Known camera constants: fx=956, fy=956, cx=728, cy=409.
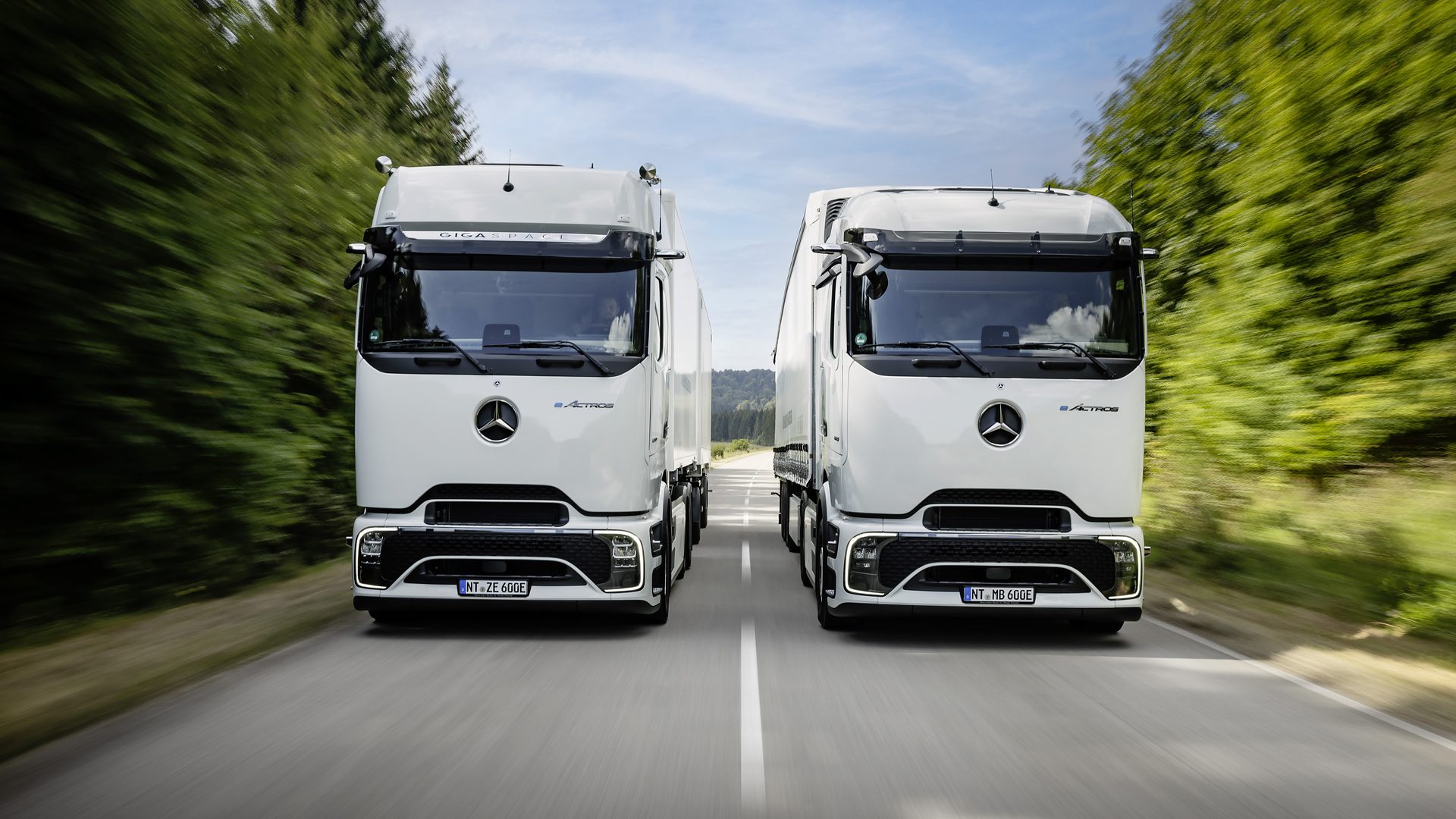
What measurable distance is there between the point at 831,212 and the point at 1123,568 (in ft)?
13.9

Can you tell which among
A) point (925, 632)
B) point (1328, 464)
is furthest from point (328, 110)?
point (1328, 464)

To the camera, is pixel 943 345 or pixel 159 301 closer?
pixel 159 301

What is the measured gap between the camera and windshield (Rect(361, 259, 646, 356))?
7414 millimetres

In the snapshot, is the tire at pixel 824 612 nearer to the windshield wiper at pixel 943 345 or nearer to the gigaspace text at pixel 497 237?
the windshield wiper at pixel 943 345

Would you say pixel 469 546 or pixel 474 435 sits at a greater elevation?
pixel 474 435

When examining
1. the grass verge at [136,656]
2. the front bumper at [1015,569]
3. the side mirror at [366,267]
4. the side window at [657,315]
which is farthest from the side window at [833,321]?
the grass verge at [136,656]

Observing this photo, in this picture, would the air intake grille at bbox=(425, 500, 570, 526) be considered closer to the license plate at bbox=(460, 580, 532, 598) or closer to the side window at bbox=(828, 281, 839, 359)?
the license plate at bbox=(460, 580, 532, 598)

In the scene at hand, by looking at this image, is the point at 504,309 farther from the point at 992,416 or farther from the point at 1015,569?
the point at 1015,569

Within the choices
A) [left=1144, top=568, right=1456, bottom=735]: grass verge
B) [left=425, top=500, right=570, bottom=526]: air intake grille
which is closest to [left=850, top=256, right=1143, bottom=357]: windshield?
[left=1144, top=568, right=1456, bottom=735]: grass verge

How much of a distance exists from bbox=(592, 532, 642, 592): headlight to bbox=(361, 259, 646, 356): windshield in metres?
1.42

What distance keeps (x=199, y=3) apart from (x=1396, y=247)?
989 centimetres

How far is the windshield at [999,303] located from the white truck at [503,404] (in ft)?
6.08

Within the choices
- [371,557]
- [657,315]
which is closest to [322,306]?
[371,557]

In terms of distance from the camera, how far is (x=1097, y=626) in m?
8.02
